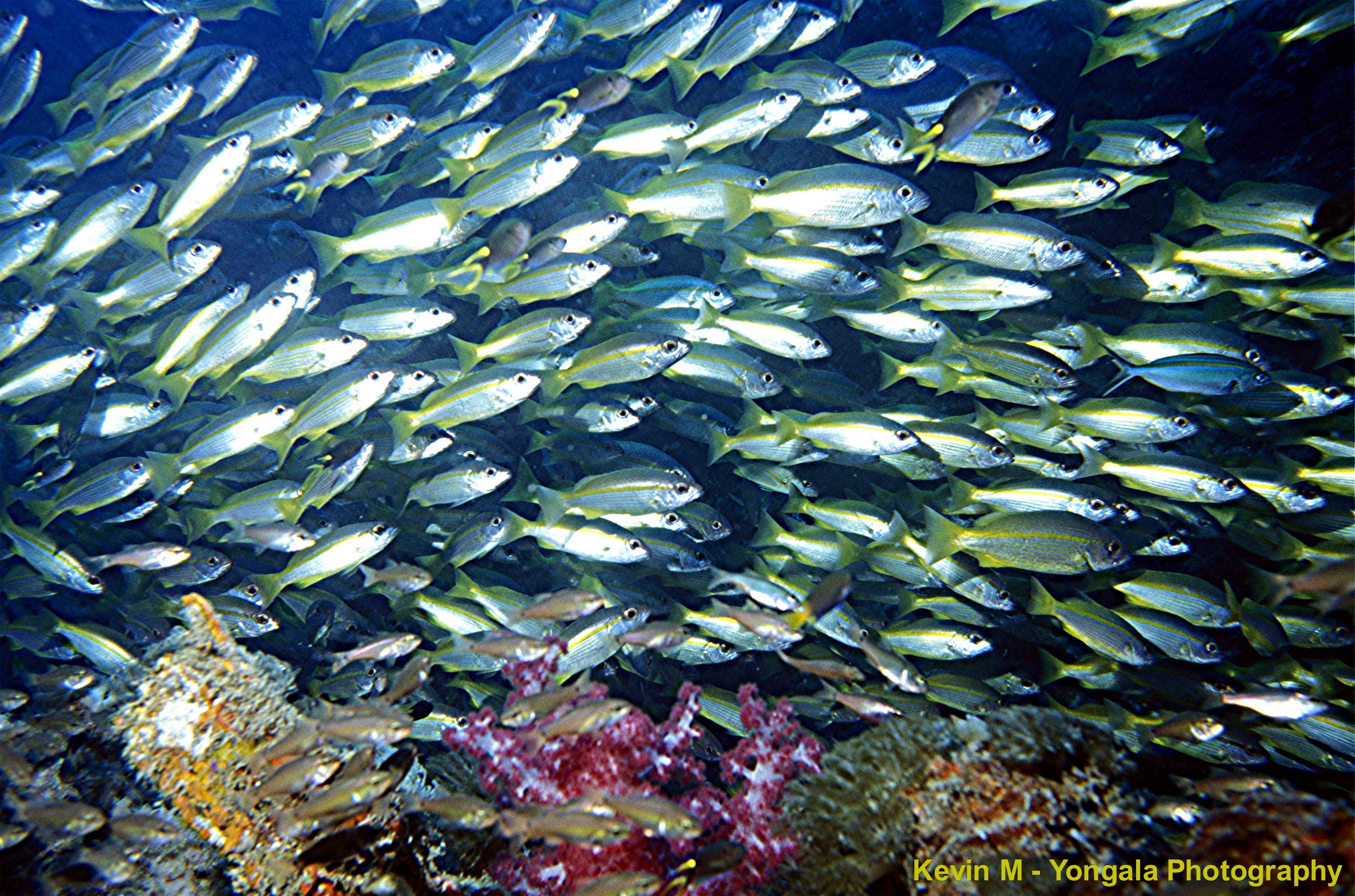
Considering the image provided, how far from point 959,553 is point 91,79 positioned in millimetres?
8245

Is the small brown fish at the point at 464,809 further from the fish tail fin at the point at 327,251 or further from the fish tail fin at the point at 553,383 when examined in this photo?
the fish tail fin at the point at 327,251

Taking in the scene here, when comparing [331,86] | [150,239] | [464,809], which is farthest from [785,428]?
[150,239]

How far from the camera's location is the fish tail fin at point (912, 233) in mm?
4312

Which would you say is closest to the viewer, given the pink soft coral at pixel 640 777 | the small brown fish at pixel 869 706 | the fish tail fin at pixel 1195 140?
the pink soft coral at pixel 640 777

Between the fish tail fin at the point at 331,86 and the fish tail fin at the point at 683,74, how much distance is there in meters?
2.83

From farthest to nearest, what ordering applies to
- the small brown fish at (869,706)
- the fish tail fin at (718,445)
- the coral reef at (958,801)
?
the fish tail fin at (718,445), the small brown fish at (869,706), the coral reef at (958,801)

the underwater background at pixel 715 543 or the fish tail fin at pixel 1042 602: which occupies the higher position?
the underwater background at pixel 715 543

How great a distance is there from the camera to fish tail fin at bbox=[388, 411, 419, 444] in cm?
465

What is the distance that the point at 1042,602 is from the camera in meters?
4.37

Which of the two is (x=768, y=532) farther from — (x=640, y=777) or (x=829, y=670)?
(x=640, y=777)

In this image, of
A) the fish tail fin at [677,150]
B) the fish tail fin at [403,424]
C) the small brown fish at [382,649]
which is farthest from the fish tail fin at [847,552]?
the fish tail fin at [403,424]

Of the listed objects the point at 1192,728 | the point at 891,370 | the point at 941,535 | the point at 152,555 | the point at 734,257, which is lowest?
the point at 1192,728

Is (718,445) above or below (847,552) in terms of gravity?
above

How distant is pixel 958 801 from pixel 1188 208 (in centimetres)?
450
